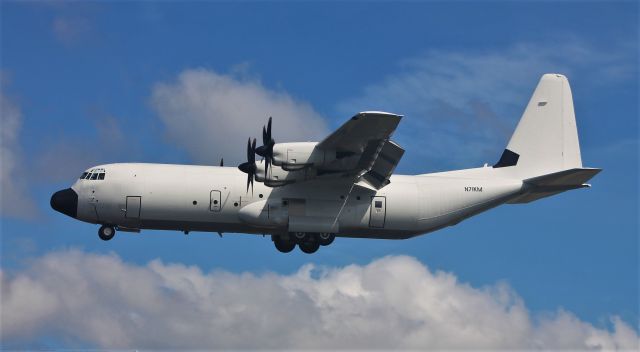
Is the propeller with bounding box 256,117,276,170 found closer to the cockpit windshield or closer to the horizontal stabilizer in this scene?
the cockpit windshield

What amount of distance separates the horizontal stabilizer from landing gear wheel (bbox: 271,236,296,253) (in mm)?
8571

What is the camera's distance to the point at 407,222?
35906 mm

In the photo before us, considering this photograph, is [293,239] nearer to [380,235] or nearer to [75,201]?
[380,235]

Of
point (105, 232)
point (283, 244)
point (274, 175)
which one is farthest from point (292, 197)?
point (105, 232)

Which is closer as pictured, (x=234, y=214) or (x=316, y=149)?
(x=316, y=149)

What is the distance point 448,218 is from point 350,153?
5.79 meters

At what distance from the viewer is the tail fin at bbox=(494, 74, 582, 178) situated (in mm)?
38250

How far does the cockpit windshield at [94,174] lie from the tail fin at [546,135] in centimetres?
1478

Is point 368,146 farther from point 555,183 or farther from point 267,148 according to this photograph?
point 555,183

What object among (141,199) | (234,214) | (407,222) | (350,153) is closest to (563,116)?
(407,222)

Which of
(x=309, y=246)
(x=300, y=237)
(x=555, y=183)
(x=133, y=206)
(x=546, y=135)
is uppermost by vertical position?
(x=546, y=135)

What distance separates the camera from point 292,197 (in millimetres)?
35219

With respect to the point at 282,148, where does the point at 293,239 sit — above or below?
below

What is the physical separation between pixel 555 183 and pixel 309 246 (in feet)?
30.6
